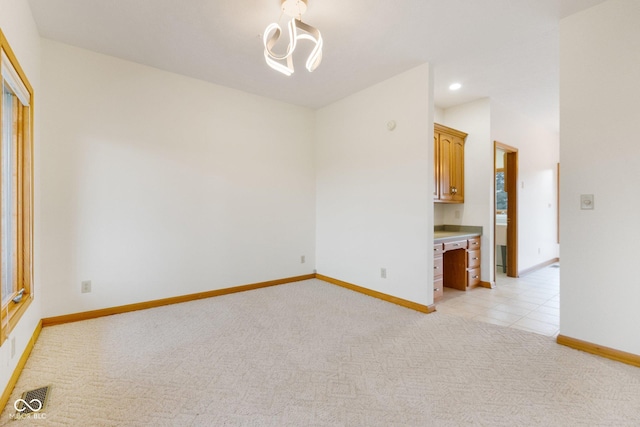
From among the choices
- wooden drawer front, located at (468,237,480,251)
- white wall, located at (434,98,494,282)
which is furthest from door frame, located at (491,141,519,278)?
wooden drawer front, located at (468,237,480,251)

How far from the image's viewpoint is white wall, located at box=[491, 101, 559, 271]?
4797 millimetres

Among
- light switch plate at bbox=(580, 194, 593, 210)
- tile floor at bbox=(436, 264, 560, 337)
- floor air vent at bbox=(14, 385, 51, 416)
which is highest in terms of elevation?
light switch plate at bbox=(580, 194, 593, 210)

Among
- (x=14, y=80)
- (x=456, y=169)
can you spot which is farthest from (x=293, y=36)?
(x=456, y=169)

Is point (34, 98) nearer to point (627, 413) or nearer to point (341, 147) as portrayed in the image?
point (341, 147)

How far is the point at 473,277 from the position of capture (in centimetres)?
432

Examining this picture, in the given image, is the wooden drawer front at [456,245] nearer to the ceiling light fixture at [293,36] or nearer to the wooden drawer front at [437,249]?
the wooden drawer front at [437,249]

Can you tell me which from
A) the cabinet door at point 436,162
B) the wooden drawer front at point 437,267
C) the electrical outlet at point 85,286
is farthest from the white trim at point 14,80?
the cabinet door at point 436,162

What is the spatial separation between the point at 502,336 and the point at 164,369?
2764mm

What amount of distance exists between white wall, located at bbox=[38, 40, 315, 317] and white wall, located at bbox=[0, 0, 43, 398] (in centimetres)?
15

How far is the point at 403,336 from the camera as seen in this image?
2.62 m

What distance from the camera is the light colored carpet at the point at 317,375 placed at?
5.30 feet

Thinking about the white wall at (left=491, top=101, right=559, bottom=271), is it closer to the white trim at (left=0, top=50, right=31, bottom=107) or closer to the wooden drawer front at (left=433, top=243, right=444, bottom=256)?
the wooden drawer front at (left=433, top=243, right=444, bottom=256)

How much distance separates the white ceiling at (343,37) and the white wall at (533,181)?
0.96 meters

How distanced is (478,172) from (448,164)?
55 centimetres
